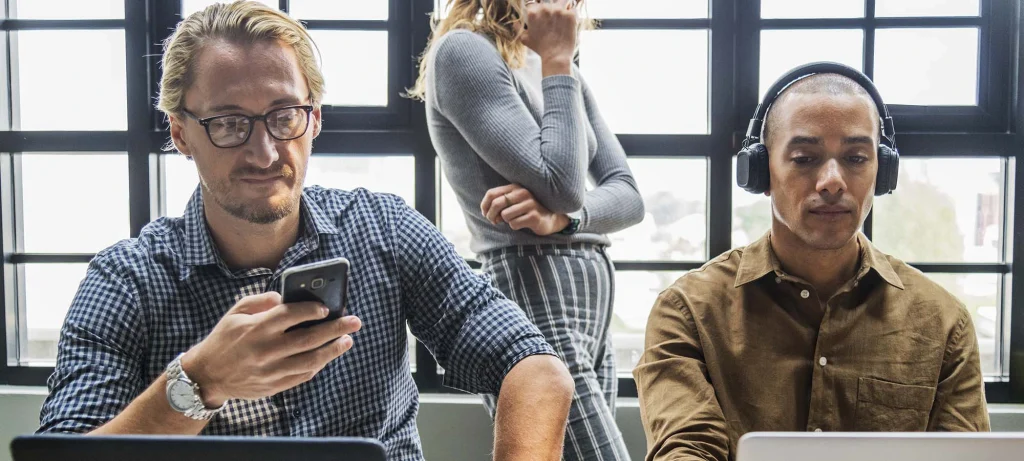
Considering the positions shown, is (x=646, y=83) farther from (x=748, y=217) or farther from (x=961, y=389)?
(x=961, y=389)

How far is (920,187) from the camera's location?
2262 mm

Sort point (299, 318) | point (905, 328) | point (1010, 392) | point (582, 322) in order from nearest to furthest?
point (299, 318)
point (905, 328)
point (582, 322)
point (1010, 392)

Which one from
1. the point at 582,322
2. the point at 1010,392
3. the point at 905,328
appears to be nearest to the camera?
the point at 905,328

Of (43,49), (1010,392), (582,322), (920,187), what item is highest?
(43,49)

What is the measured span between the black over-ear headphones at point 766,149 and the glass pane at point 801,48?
102 cm

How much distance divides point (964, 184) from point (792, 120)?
142 centimetres

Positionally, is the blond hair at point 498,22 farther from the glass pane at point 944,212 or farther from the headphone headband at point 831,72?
the glass pane at point 944,212

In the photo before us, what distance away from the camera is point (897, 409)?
45.9 inches

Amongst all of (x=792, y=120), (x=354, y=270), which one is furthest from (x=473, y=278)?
(x=792, y=120)

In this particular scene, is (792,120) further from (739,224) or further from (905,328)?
(739,224)

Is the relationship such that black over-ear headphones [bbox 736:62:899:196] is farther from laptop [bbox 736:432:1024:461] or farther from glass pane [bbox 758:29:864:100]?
glass pane [bbox 758:29:864:100]

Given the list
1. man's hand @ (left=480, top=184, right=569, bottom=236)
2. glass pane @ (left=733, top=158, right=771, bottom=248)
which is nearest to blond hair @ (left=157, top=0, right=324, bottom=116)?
man's hand @ (left=480, top=184, right=569, bottom=236)

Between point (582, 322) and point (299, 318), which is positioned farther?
point (582, 322)

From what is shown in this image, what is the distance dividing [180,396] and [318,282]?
0.93ft
